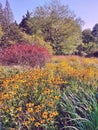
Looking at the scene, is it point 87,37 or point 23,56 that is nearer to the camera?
point 23,56

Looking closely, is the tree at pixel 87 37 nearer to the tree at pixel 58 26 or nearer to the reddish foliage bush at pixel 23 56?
the tree at pixel 58 26

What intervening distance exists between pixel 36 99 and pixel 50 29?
38.5 metres

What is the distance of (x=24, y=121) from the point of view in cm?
480

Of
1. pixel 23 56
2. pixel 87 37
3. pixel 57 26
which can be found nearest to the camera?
pixel 23 56

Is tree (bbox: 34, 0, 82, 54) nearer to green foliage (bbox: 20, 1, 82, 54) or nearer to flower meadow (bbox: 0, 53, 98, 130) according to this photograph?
green foliage (bbox: 20, 1, 82, 54)

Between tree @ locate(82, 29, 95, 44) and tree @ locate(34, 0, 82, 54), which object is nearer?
tree @ locate(34, 0, 82, 54)

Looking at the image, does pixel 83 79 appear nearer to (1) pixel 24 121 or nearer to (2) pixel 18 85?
(2) pixel 18 85

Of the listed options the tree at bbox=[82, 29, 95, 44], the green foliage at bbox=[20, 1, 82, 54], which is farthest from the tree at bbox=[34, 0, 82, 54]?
the tree at bbox=[82, 29, 95, 44]

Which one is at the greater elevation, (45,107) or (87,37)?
(87,37)

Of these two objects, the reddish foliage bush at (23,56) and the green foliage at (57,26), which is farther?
the green foliage at (57,26)

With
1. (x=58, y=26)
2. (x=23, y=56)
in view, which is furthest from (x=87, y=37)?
(x=23, y=56)

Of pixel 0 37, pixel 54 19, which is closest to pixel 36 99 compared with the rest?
pixel 0 37

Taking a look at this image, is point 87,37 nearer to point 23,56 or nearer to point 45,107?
point 23,56

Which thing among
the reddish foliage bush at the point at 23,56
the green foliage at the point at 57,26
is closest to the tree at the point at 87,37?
the green foliage at the point at 57,26
